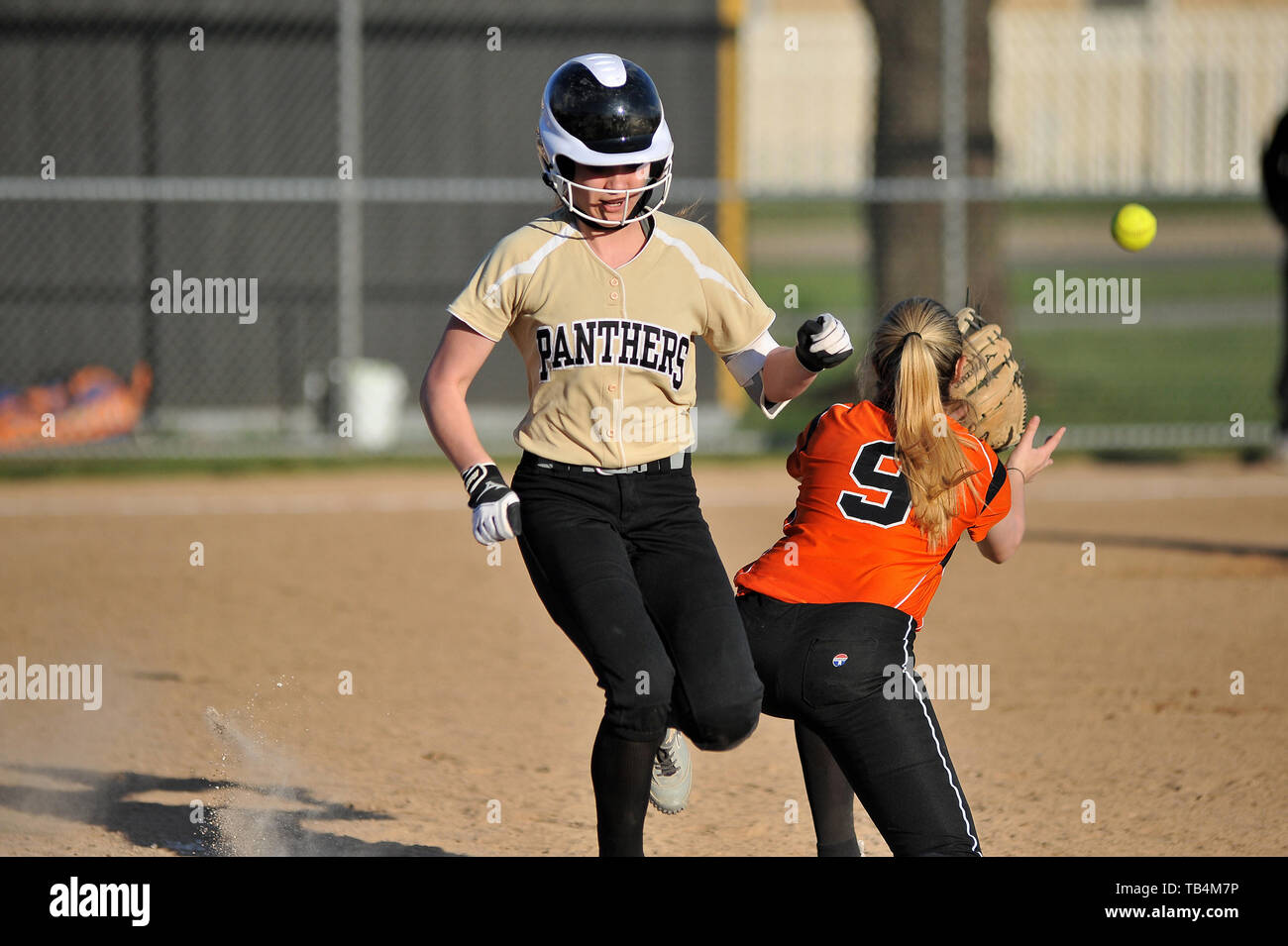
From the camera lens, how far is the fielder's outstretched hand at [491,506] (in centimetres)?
396

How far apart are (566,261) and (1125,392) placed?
1398cm

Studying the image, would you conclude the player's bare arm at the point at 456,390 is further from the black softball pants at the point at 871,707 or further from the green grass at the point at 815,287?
the green grass at the point at 815,287

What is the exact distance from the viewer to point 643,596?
4141mm

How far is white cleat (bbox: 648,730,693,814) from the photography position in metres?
4.48

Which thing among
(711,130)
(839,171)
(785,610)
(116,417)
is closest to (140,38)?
(116,417)

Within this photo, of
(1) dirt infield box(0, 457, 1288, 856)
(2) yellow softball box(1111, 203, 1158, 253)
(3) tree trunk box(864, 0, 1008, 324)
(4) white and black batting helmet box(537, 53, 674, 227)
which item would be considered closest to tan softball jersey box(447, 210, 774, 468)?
(4) white and black batting helmet box(537, 53, 674, 227)

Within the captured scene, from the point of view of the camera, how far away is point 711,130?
47.4ft

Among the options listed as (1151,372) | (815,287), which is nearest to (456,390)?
(1151,372)

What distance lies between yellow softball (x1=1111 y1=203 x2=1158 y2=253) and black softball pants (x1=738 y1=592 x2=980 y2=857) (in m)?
3.39

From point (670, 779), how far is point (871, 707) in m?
0.81

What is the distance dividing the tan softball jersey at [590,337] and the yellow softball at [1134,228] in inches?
130

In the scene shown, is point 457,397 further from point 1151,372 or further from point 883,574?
point 1151,372

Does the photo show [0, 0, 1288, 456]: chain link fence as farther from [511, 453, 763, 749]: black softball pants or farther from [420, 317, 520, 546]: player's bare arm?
[511, 453, 763, 749]: black softball pants

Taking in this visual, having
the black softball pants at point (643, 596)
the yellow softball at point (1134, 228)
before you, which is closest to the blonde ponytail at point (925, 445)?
the black softball pants at point (643, 596)
